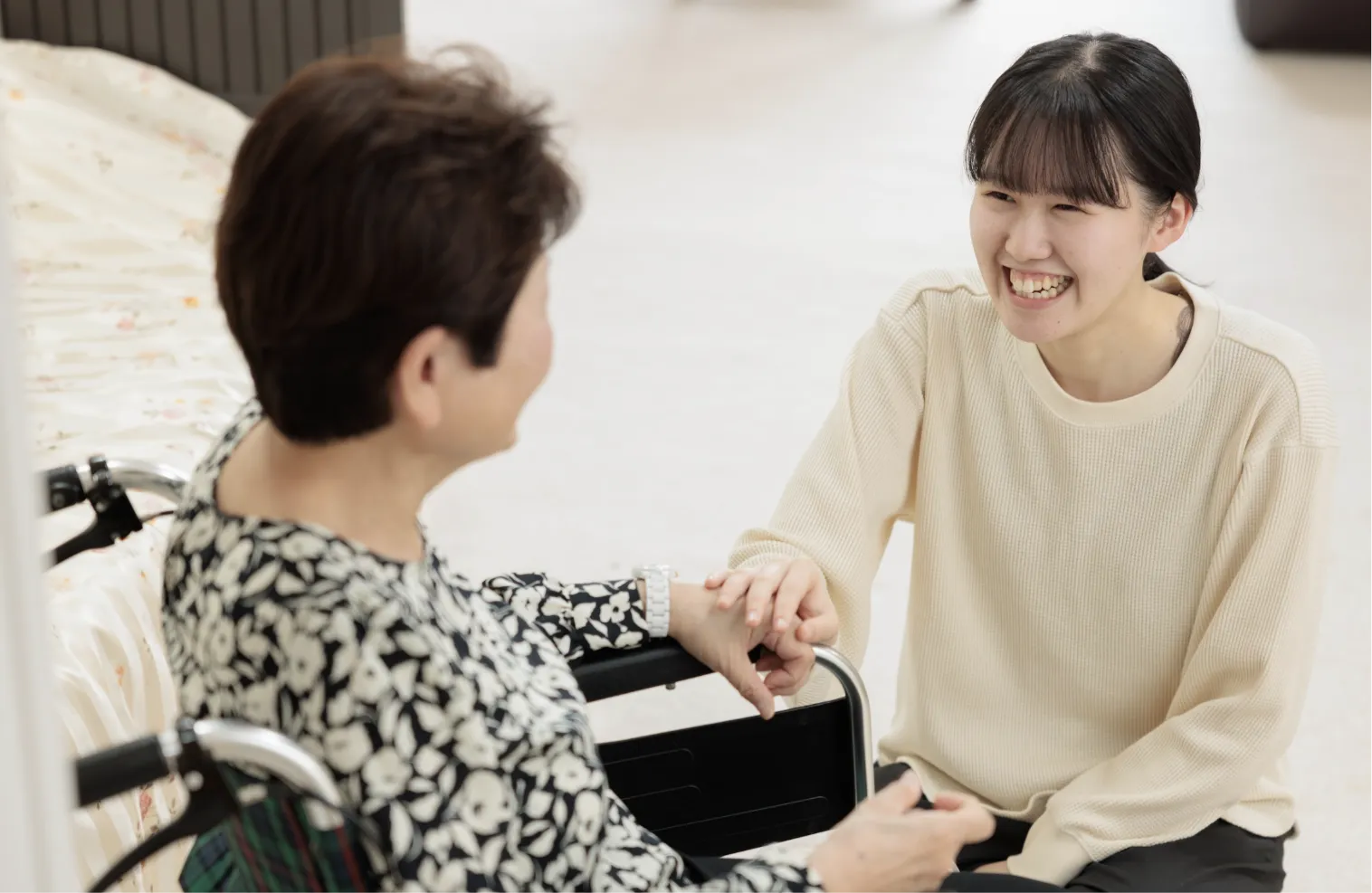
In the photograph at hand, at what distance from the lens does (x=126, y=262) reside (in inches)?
113

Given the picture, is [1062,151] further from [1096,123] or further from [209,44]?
[209,44]

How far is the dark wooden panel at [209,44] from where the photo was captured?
349 cm

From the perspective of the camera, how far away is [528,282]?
39.7 inches

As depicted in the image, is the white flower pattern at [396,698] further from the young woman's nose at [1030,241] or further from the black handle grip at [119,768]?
the young woman's nose at [1030,241]

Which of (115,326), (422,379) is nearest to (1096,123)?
(422,379)

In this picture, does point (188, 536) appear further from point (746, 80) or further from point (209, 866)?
point (746, 80)

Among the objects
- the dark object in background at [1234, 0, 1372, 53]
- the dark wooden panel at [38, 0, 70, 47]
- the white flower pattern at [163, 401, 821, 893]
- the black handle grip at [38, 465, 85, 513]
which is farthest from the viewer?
the dark object in background at [1234, 0, 1372, 53]

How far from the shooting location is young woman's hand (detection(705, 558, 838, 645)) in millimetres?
1409

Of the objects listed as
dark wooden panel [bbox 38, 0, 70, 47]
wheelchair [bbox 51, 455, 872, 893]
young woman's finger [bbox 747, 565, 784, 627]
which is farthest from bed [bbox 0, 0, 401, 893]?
young woman's finger [bbox 747, 565, 784, 627]

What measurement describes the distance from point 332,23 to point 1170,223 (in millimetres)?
2431

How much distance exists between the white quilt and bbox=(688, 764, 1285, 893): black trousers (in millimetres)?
980

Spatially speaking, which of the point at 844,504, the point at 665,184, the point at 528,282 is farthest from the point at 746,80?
the point at 528,282

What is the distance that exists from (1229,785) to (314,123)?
1058 mm

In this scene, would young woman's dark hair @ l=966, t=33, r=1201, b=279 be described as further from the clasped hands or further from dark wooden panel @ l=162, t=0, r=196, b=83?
dark wooden panel @ l=162, t=0, r=196, b=83
